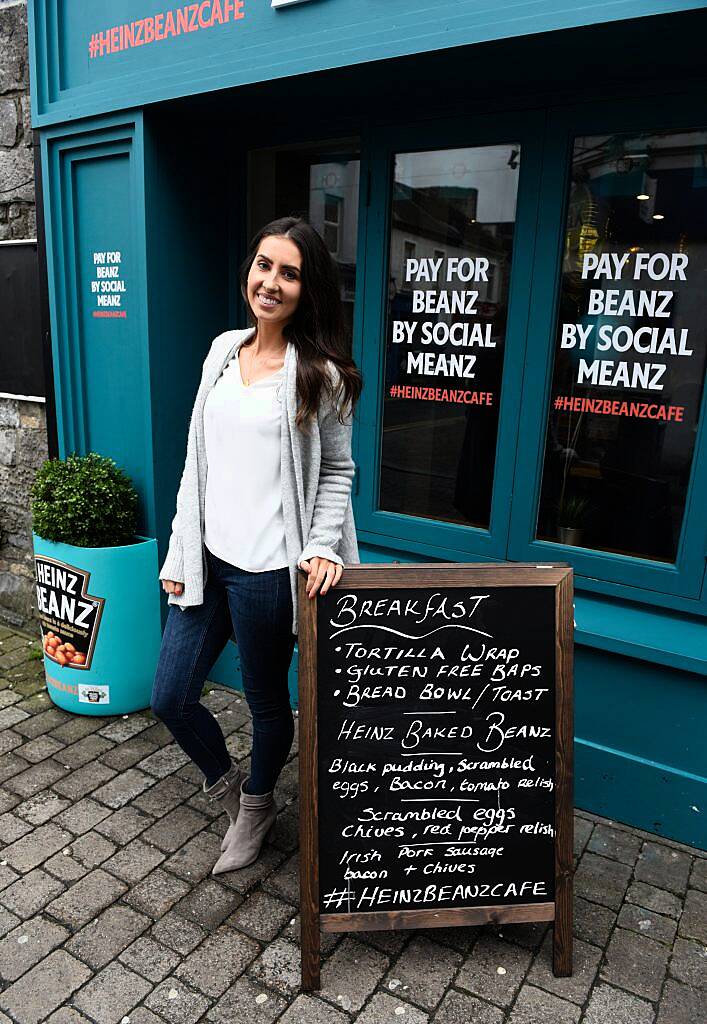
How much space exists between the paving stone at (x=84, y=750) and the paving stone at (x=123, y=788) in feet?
0.47

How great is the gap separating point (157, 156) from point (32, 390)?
166 centimetres

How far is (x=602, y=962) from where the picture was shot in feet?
7.82

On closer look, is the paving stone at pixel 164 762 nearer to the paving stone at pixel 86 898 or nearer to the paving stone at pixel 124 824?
the paving stone at pixel 124 824

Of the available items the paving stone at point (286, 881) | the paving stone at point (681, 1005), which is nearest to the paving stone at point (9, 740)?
the paving stone at point (286, 881)

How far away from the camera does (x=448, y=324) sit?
331cm

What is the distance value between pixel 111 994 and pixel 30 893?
561 millimetres

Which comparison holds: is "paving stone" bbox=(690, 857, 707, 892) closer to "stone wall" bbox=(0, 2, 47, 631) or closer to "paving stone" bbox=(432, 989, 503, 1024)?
"paving stone" bbox=(432, 989, 503, 1024)

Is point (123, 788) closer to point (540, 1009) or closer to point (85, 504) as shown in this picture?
point (85, 504)

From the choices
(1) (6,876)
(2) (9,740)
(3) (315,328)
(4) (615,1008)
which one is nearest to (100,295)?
(3) (315,328)

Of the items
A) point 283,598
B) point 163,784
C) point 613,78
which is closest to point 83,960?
point 163,784

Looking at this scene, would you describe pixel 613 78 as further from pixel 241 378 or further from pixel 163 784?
pixel 163 784

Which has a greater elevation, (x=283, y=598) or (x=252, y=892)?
(x=283, y=598)

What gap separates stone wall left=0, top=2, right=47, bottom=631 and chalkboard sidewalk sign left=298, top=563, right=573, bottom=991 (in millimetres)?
3034

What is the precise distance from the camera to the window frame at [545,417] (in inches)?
109
